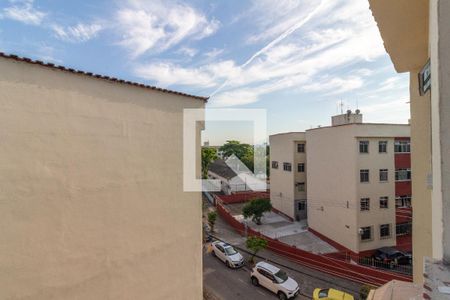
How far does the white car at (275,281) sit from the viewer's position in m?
11.3

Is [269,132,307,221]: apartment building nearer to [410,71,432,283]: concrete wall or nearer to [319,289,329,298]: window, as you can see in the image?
[319,289,329,298]: window

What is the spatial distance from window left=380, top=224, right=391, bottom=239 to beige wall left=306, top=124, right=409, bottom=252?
0.25 m

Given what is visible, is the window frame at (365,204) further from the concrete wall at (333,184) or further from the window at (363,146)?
the window at (363,146)

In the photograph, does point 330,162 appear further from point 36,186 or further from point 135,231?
point 36,186

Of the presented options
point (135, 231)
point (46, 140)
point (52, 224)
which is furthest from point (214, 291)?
point (46, 140)

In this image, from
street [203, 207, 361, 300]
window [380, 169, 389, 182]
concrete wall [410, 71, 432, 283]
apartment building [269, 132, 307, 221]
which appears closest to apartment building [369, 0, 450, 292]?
concrete wall [410, 71, 432, 283]

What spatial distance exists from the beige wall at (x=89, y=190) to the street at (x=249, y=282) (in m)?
6.90

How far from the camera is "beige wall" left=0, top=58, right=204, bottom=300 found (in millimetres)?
3695

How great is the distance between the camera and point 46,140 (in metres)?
3.93

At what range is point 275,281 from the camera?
38.7 feet

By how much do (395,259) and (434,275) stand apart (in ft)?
53.3

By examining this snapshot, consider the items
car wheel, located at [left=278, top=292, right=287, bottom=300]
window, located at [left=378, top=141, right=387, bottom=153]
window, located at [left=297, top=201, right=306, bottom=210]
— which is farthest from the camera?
window, located at [left=297, top=201, right=306, bottom=210]

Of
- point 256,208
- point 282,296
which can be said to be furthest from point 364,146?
point 282,296

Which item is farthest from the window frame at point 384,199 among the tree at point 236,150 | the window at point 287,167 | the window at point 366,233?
the tree at point 236,150
